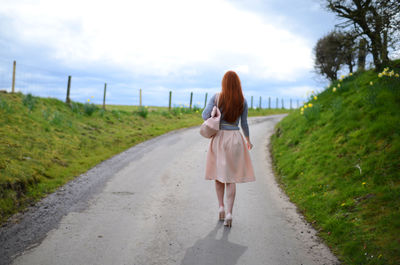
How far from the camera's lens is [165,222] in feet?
16.3

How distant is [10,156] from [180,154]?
5192mm

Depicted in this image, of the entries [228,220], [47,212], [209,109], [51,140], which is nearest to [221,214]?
[228,220]

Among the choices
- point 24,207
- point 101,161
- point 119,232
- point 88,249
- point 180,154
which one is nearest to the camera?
point 88,249

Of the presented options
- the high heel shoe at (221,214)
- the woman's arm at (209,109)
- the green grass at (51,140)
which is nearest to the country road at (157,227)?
the high heel shoe at (221,214)

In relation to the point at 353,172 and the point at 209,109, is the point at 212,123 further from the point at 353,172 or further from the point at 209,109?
the point at 353,172

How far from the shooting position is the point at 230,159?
4734 mm

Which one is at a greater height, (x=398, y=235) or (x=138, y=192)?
(x=398, y=235)

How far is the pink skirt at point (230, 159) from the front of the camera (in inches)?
186

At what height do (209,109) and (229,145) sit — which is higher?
(209,109)

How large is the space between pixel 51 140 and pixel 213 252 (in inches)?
340

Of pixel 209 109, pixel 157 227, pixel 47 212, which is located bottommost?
pixel 47 212

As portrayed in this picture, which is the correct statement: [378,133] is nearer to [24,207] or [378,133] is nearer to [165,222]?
[165,222]

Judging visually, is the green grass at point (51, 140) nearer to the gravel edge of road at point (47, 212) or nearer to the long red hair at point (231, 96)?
the gravel edge of road at point (47, 212)

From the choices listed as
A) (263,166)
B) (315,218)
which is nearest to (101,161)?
(263,166)
